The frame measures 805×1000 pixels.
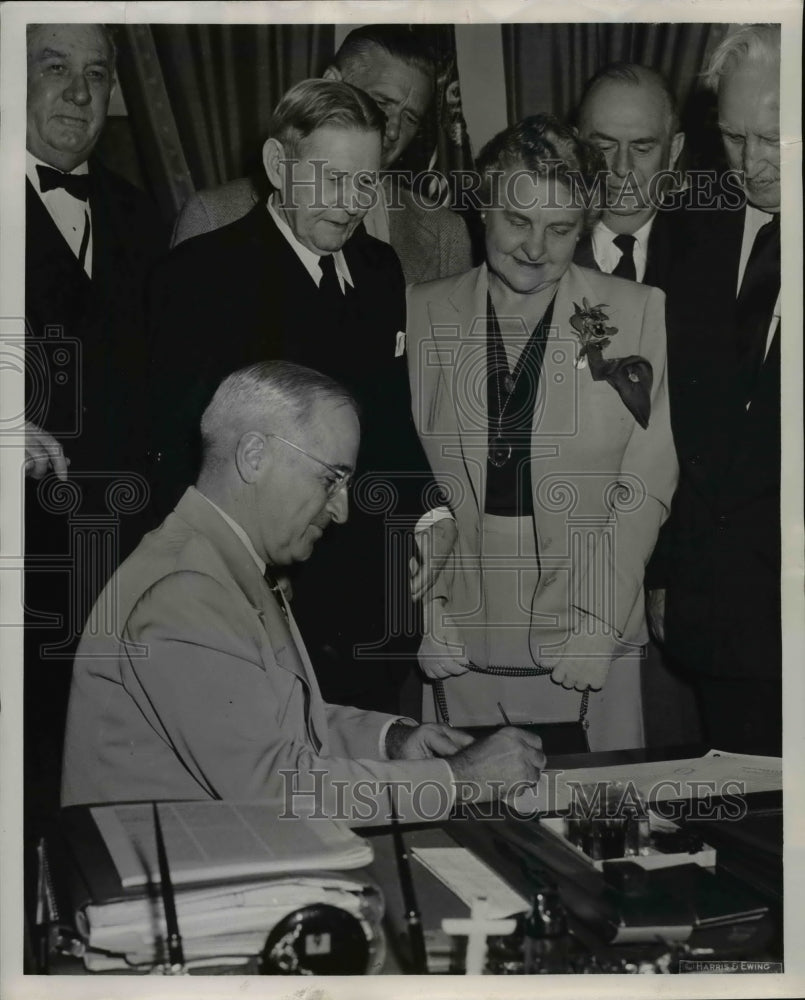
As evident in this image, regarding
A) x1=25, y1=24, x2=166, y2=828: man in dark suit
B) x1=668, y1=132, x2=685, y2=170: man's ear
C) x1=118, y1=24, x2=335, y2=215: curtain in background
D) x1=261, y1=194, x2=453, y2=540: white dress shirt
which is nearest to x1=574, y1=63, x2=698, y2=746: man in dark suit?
x1=668, y1=132, x2=685, y2=170: man's ear

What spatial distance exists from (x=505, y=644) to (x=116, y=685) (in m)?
0.83

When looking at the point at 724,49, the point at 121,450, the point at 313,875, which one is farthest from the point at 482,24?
the point at 313,875

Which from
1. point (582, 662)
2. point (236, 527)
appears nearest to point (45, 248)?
point (236, 527)

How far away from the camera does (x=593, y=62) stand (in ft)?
7.55

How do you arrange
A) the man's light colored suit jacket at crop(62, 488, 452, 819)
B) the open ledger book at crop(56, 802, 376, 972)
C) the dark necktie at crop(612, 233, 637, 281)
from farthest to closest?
the dark necktie at crop(612, 233, 637, 281) < the man's light colored suit jacket at crop(62, 488, 452, 819) < the open ledger book at crop(56, 802, 376, 972)

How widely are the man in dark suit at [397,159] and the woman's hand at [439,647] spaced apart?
0.72 meters

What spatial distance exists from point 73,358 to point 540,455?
103cm

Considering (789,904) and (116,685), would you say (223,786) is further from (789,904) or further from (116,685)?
(789,904)

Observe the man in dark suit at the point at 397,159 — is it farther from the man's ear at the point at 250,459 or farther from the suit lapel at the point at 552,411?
the man's ear at the point at 250,459

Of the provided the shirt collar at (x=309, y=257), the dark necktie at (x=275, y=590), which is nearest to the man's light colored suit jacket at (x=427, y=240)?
the shirt collar at (x=309, y=257)

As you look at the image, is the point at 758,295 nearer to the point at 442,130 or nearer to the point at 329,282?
the point at 442,130

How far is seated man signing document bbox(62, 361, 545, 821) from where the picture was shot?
7.26ft

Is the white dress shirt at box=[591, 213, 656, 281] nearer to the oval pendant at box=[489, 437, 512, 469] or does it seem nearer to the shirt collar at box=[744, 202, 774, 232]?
the shirt collar at box=[744, 202, 774, 232]

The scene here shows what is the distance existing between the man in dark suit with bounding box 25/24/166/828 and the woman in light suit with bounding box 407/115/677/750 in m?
0.63
